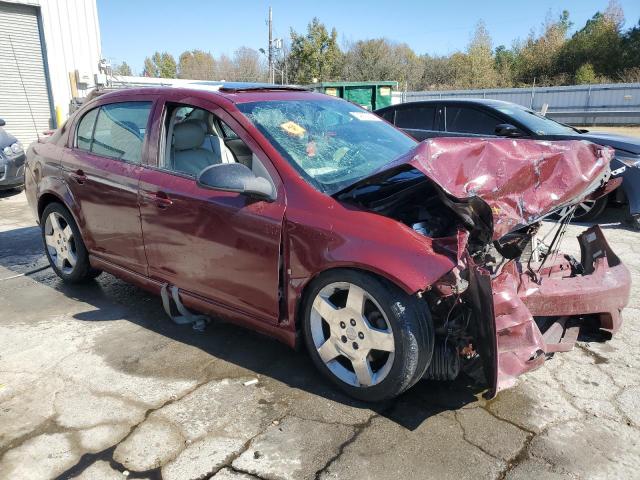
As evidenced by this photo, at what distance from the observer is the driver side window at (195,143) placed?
359 centimetres

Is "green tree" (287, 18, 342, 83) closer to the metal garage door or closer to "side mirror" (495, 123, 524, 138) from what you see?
the metal garage door

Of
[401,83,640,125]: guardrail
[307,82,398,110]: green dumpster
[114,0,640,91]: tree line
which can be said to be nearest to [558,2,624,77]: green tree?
[114,0,640,91]: tree line

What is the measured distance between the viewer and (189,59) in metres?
87.3

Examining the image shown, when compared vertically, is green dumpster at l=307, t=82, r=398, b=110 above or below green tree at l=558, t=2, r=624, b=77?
below

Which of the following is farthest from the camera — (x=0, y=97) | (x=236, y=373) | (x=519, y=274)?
(x=0, y=97)

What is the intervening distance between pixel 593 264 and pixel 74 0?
1509 centimetres

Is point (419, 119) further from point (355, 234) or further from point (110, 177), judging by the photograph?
point (355, 234)

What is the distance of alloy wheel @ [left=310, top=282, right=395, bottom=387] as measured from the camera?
8.87ft

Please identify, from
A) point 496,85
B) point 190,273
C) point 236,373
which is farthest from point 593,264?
point 496,85

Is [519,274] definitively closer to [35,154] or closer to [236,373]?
[236,373]

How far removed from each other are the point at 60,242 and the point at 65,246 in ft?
0.27

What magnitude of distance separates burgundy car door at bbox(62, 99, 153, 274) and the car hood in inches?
66.9

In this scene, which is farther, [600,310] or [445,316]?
[600,310]

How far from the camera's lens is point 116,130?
4.05 metres
